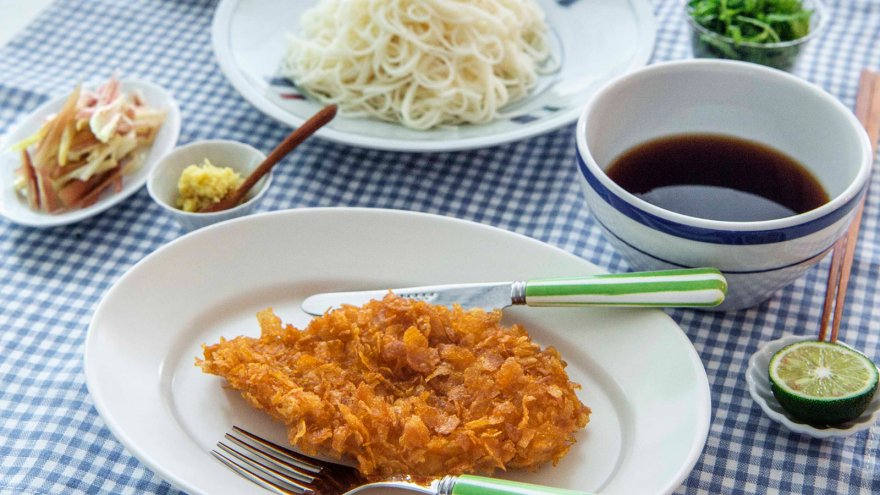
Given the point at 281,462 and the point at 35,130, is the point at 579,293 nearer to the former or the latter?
the point at 281,462

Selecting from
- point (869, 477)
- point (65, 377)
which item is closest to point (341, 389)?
point (65, 377)

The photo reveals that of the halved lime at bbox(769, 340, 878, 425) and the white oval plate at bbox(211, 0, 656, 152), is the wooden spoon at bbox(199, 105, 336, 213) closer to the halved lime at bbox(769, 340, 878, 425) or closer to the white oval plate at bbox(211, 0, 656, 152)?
the white oval plate at bbox(211, 0, 656, 152)

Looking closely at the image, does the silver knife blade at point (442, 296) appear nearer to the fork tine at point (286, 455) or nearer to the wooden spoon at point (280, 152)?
the fork tine at point (286, 455)

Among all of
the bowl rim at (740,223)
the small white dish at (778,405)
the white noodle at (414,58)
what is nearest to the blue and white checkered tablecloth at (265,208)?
the small white dish at (778,405)

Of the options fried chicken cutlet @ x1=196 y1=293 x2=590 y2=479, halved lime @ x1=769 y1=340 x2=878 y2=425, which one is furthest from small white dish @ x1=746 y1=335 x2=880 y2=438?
fried chicken cutlet @ x1=196 y1=293 x2=590 y2=479

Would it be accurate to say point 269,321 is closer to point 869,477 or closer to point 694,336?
point 694,336

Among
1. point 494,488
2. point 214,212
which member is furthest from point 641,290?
point 214,212
